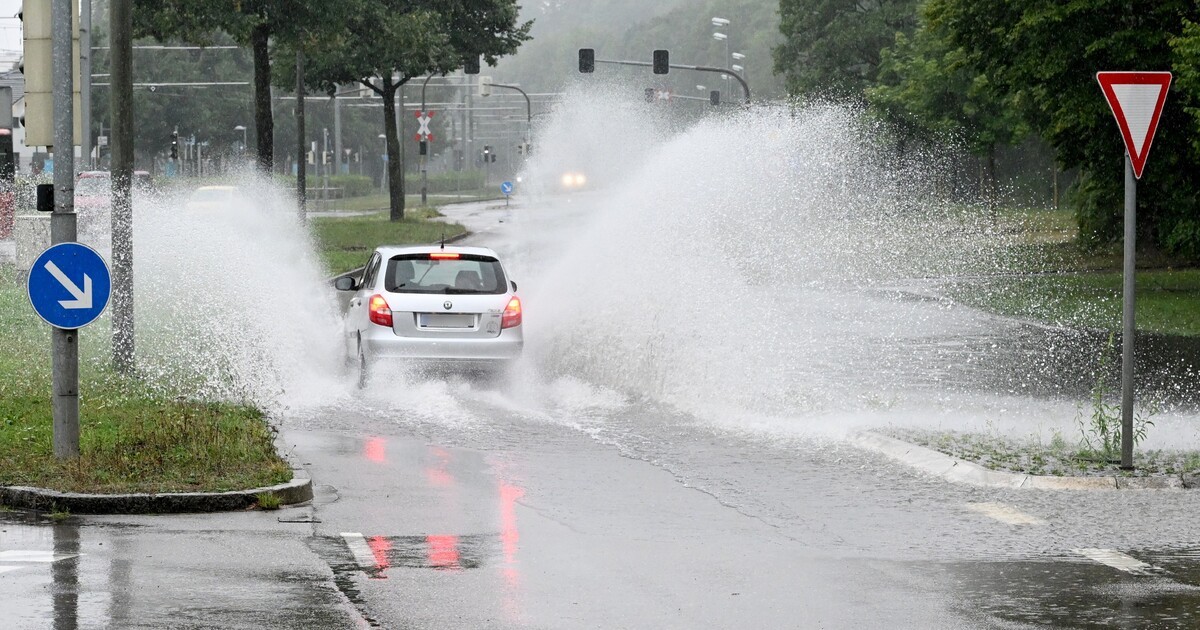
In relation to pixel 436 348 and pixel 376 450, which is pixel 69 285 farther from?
pixel 436 348

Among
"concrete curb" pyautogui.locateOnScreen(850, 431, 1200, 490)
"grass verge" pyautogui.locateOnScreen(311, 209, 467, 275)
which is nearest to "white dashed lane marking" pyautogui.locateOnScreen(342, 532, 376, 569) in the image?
"concrete curb" pyautogui.locateOnScreen(850, 431, 1200, 490)

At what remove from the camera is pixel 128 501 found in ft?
34.9

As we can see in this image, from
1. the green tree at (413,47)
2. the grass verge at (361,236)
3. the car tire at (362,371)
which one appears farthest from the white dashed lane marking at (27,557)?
the green tree at (413,47)

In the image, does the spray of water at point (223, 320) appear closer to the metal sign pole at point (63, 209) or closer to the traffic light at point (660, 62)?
the metal sign pole at point (63, 209)

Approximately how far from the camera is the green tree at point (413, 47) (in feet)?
160

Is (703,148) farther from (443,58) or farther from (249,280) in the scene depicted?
(443,58)

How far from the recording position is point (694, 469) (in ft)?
41.7

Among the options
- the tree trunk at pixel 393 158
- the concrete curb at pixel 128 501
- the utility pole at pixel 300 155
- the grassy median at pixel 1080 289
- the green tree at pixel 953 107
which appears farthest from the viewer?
the tree trunk at pixel 393 158

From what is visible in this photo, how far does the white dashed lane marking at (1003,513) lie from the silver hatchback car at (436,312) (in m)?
6.83

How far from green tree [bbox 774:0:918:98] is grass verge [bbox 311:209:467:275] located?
98.6 feet

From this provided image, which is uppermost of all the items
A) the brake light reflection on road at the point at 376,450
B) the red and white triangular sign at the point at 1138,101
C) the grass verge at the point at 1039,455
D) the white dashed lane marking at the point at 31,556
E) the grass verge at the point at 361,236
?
the red and white triangular sign at the point at 1138,101

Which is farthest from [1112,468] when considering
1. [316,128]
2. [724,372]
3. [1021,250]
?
[316,128]

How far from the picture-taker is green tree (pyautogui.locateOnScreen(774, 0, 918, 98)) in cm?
8575

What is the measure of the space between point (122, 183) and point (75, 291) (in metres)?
6.52
